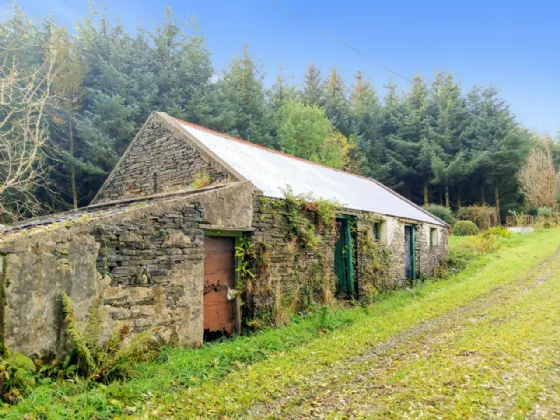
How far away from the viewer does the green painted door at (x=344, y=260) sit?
1058 centimetres

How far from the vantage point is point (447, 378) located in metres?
4.69

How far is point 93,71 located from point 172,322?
17.4 m

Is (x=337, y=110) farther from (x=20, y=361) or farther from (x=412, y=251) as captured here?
(x=20, y=361)

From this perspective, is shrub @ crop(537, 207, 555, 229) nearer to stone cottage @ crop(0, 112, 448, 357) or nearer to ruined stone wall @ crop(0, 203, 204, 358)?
stone cottage @ crop(0, 112, 448, 357)

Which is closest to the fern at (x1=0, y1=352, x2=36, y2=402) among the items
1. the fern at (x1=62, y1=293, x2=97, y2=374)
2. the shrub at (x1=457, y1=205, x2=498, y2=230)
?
the fern at (x1=62, y1=293, x2=97, y2=374)

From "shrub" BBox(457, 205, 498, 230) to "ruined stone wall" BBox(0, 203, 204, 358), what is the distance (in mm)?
27694

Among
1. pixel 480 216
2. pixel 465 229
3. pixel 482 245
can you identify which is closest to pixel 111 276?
pixel 482 245

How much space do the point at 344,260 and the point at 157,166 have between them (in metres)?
Result: 6.14

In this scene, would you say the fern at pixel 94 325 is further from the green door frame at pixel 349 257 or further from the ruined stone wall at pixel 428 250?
the ruined stone wall at pixel 428 250

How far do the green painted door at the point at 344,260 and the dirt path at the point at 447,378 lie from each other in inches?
126

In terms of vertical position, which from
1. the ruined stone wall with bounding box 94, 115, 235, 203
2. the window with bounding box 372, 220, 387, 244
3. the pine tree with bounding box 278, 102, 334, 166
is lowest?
the window with bounding box 372, 220, 387, 244

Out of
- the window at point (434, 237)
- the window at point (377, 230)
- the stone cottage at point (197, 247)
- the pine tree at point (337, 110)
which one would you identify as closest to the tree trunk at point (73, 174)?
→ the stone cottage at point (197, 247)

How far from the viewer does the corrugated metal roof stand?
915cm

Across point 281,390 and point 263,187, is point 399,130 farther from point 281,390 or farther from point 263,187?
point 281,390
